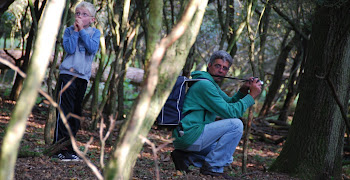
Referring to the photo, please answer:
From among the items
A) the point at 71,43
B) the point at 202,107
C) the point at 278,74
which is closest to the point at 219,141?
the point at 202,107

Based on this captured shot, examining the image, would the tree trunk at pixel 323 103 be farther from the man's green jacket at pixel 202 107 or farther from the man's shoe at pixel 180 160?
the man's shoe at pixel 180 160

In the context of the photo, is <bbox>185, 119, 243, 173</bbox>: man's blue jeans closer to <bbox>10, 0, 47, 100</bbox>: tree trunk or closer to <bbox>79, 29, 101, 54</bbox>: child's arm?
<bbox>79, 29, 101, 54</bbox>: child's arm

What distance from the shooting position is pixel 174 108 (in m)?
4.30

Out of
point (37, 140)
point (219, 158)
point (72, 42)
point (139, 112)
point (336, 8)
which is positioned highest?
point (336, 8)

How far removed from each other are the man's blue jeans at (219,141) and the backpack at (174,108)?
0.34 meters

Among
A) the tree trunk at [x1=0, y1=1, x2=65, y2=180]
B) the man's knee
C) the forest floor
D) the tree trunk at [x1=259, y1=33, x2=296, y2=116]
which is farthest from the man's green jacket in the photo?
the tree trunk at [x1=259, y1=33, x2=296, y2=116]

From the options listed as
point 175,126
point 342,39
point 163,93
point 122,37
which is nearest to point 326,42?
point 342,39

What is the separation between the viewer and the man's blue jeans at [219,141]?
4.36m

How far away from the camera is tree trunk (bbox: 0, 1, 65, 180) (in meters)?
1.52

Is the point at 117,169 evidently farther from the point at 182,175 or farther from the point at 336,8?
the point at 336,8

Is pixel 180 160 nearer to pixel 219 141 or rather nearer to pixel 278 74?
pixel 219 141

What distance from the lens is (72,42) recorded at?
433 cm

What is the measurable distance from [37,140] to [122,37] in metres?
2.01

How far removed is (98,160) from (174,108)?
1.28 m
